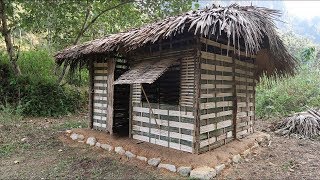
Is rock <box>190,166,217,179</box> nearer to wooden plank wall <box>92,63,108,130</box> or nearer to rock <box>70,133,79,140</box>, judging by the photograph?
wooden plank wall <box>92,63,108,130</box>

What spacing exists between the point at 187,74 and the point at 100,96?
282cm

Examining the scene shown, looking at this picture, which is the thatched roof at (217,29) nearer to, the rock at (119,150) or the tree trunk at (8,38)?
the rock at (119,150)

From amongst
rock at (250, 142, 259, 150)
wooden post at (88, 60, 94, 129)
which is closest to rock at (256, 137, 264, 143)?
rock at (250, 142, 259, 150)

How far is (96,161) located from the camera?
5703mm

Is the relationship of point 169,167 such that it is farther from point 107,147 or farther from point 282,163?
point 282,163

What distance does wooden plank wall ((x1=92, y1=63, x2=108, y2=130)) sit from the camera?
727cm

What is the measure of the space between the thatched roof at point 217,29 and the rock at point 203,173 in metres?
2.07

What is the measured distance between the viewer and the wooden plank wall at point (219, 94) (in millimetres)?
5504

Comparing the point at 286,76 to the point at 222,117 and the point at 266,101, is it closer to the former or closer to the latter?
the point at 222,117

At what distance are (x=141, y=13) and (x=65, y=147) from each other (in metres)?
6.67

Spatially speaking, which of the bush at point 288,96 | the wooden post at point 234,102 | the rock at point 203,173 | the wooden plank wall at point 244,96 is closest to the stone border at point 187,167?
the rock at point 203,173

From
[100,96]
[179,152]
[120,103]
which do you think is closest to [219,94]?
[179,152]

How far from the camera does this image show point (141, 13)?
37.9ft

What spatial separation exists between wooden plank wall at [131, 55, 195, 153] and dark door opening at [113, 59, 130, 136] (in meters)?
0.89
